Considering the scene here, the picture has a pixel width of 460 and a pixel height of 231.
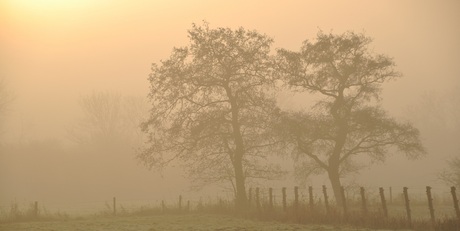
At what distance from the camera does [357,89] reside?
34.5 metres

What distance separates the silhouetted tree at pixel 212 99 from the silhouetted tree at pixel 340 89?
118 inches

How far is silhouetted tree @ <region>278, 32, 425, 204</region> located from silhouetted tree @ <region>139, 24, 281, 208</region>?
2994 millimetres

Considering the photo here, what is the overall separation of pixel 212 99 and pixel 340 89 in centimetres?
1021

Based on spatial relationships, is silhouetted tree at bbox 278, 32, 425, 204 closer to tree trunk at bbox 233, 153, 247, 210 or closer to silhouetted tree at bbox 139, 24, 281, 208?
silhouetted tree at bbox 139, 24, 281, 208

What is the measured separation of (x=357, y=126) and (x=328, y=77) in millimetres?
4414

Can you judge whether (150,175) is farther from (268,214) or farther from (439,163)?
(439,163)

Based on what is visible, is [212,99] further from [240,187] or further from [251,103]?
[240,187]

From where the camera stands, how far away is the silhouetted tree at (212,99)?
29.9 meters

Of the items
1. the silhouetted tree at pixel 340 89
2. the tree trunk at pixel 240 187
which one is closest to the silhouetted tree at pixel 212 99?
the tree trunk at pixel 240 187

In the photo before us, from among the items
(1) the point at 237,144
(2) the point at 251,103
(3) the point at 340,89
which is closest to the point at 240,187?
(1) the point at 237,144

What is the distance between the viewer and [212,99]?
31922 mm

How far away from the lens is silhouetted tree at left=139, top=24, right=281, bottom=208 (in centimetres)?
2986

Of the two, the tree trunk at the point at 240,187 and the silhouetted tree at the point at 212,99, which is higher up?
the silhouetted tree at the point at 212,99

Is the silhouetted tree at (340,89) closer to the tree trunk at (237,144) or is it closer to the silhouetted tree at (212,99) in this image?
the silhouetted tree at (212,99)
